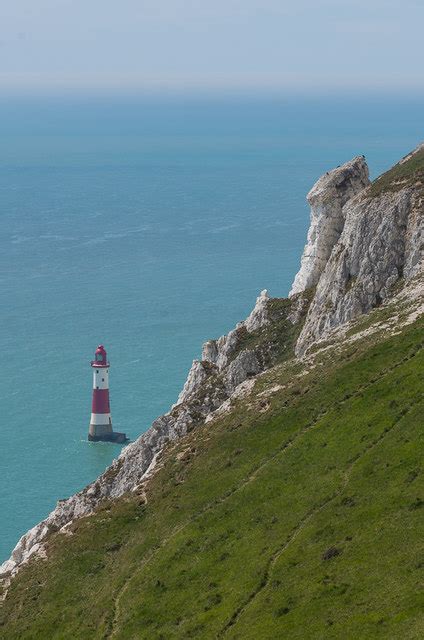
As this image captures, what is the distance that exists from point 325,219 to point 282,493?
39.9 meters

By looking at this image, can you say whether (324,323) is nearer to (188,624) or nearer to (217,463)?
(217,463)

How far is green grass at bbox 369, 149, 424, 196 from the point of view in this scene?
276ft

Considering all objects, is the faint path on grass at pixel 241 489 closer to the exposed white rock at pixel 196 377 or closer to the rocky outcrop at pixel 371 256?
the rocky outcrop at pixel 371 256

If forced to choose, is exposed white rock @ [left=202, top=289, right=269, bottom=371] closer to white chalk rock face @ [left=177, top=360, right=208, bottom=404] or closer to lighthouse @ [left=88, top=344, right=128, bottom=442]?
white chalk rock face @ [left=177, top=360, right=208, bottom=404]

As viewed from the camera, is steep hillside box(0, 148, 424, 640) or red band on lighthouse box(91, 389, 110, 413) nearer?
steep hillside box(0, 148, 424, 640)

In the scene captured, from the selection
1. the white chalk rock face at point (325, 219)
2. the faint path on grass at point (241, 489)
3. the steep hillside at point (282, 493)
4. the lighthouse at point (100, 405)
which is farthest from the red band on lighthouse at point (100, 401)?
the faint path on grass at point (241, 489)

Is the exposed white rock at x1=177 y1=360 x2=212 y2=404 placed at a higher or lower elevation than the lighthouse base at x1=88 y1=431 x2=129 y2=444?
lower

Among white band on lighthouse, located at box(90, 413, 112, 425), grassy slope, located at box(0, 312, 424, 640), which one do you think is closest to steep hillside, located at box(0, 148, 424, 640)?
grassy slope, located at box(0, 312, 424, 640)

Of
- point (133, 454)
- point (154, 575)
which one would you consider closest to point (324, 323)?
point (133, 454)

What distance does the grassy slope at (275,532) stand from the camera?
44.3 m

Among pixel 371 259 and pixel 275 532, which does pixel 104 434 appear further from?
pixel 275 532

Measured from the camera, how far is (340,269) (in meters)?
82.8

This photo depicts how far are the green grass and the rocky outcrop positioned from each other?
14cm

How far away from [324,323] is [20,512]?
5508cm
